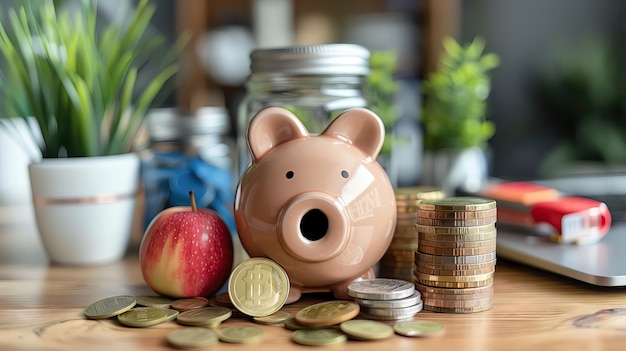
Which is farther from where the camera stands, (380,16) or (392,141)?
(380,16)

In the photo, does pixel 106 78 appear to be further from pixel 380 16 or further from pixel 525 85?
pixel 525 85

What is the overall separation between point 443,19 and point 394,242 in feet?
7.65

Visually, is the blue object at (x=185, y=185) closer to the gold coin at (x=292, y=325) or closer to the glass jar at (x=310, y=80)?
the glass jar at (x=310, y=80)

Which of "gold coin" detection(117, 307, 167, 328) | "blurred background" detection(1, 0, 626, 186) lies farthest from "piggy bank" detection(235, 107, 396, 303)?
"blurred background" detection(1, 0, 626, 186)

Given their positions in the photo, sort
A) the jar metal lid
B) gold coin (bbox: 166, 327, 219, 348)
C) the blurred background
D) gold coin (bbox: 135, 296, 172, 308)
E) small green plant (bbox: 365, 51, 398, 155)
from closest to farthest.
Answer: gold coin (bbox: 166, 327, 219, 348)
gold coin (bbox: 135, 296, 172, 308)
the jar metal lid
small green plant (bbox: 365, 51, 398, 155)
the blurred background

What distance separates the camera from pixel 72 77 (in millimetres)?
737

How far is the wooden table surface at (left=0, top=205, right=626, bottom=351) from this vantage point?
1.57 feet

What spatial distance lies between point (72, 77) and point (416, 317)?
473mm

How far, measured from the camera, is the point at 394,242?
0.66m

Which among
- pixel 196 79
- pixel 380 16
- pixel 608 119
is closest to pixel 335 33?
pixel 380 16

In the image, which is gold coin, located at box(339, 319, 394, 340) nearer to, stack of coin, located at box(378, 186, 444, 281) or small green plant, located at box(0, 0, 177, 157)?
stack of coin, located at box(378, 186, 444, 281)

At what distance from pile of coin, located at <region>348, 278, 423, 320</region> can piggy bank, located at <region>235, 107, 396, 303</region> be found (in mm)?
41

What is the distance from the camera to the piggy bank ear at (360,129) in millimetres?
600

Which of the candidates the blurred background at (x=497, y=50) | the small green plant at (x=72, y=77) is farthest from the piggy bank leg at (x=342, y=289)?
the blurred background at (x=497, y=50)
